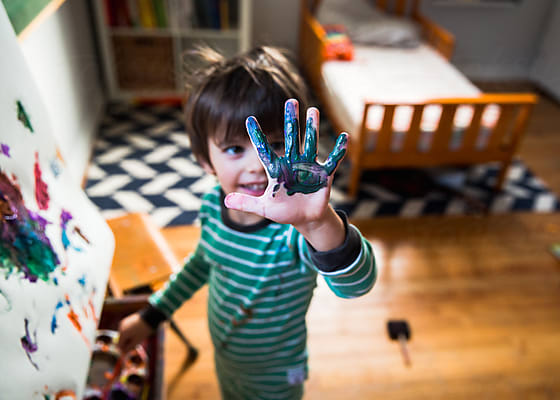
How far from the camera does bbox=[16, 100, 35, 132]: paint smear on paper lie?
536mm

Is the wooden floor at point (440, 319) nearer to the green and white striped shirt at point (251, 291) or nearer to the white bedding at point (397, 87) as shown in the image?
the white bedding at point (397, 87)

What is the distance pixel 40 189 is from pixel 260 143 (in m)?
0.34

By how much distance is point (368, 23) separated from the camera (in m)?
3.05

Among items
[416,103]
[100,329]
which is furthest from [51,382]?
[416,103]

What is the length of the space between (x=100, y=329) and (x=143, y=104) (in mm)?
2235

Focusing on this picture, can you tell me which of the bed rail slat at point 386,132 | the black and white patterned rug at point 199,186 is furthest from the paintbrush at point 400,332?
the bed rail slat at point 386,132

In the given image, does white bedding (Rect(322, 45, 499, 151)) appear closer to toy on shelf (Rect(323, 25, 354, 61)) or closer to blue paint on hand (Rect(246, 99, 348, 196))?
toy on shelf (Rect(323, 25, 354, 61))

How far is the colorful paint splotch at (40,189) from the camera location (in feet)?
1.83

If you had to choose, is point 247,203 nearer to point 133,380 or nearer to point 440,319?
point 133,380

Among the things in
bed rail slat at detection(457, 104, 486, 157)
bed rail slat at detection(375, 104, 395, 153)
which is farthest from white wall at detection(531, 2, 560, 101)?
bed rail slat at detection(375, 104, 395, 153)

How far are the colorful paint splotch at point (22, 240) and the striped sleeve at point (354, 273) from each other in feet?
1.08

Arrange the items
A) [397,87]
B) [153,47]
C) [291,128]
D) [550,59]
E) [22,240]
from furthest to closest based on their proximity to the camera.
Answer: [550,59], [153,47], [397,87], [22,240], [291,128]

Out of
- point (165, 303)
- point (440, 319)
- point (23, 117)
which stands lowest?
point (440, 319)

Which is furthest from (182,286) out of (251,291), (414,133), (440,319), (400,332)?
(414,133)
